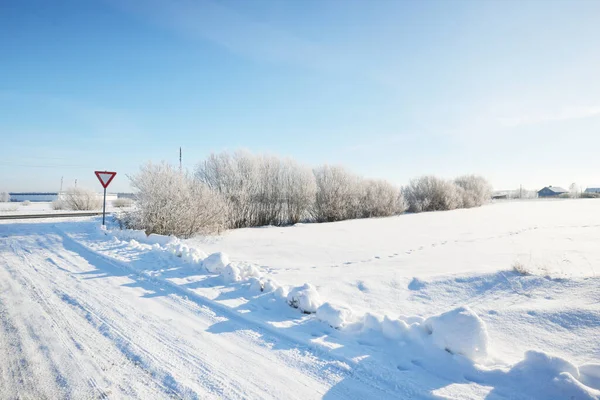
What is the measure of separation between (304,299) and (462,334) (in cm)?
207

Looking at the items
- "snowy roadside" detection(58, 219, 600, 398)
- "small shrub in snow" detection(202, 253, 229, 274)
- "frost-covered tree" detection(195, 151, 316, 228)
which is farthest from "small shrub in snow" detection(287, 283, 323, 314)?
"frost-covered tree" detection(195, 151, 316, 228)

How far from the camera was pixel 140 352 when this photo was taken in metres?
3.17

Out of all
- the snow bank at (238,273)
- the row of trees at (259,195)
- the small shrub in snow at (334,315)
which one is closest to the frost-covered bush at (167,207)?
the row of trees at (259,195)

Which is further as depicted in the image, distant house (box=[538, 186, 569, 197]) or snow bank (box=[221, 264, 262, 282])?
distant house (box=[538, 186, 569, 197])

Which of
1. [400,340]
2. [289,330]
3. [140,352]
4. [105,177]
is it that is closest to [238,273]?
[289,330]

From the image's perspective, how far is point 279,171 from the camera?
21938mm

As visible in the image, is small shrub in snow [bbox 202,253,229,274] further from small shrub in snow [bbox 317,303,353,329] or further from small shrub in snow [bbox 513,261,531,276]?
small shrub in snow [bbox 513,261,531,276]

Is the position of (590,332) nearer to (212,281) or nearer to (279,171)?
(212,281)

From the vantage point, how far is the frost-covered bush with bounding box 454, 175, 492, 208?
39.7 meters

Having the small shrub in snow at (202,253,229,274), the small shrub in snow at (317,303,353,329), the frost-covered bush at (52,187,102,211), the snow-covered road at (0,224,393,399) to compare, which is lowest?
the snow-covered road at (0,224,393,399)

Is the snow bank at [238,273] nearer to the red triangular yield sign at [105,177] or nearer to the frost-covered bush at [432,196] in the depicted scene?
the red triangular yield sign at [105,177]

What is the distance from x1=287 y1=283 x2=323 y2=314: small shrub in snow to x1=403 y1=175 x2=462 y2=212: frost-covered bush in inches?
1302

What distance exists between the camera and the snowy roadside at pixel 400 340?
2.74 m

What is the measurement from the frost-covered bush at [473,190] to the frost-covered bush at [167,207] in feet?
119
